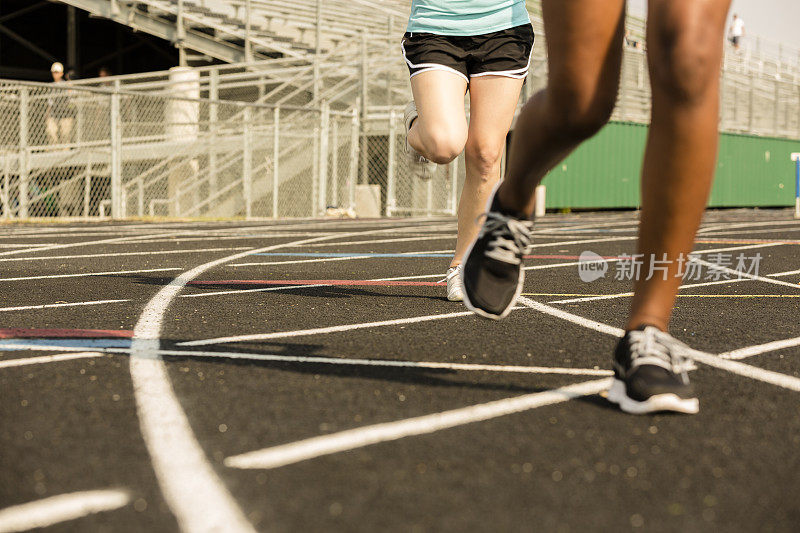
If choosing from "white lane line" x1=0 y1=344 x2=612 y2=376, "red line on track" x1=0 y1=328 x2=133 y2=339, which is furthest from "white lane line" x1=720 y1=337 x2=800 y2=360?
"red line on track" x1=0 y1=328 x2=133 y2=339

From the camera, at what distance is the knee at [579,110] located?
8.08ft

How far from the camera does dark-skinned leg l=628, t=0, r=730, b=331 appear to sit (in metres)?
2.23

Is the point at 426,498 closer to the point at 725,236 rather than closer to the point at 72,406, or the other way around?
the point at 72,406

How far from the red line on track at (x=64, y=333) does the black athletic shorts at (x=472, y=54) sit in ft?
6.14

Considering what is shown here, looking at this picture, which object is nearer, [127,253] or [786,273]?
[786,273]

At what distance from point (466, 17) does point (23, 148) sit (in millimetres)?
11704

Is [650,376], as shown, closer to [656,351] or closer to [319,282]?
[656,351]

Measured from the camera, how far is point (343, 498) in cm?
163

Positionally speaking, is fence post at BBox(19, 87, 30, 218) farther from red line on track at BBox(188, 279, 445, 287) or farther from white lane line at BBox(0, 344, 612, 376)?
white lane line at BBox(0, 344, 612, 376)

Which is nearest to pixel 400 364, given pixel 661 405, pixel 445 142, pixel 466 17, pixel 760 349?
pixel 661 405

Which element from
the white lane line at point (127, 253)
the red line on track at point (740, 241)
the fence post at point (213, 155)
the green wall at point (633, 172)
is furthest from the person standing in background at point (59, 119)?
the green wall at point (633, 172)

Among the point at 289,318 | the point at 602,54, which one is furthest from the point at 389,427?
the point at 289,318

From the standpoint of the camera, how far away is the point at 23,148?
47.0ft

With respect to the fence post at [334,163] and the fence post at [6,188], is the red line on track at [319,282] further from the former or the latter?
the fence post at [334,163]
